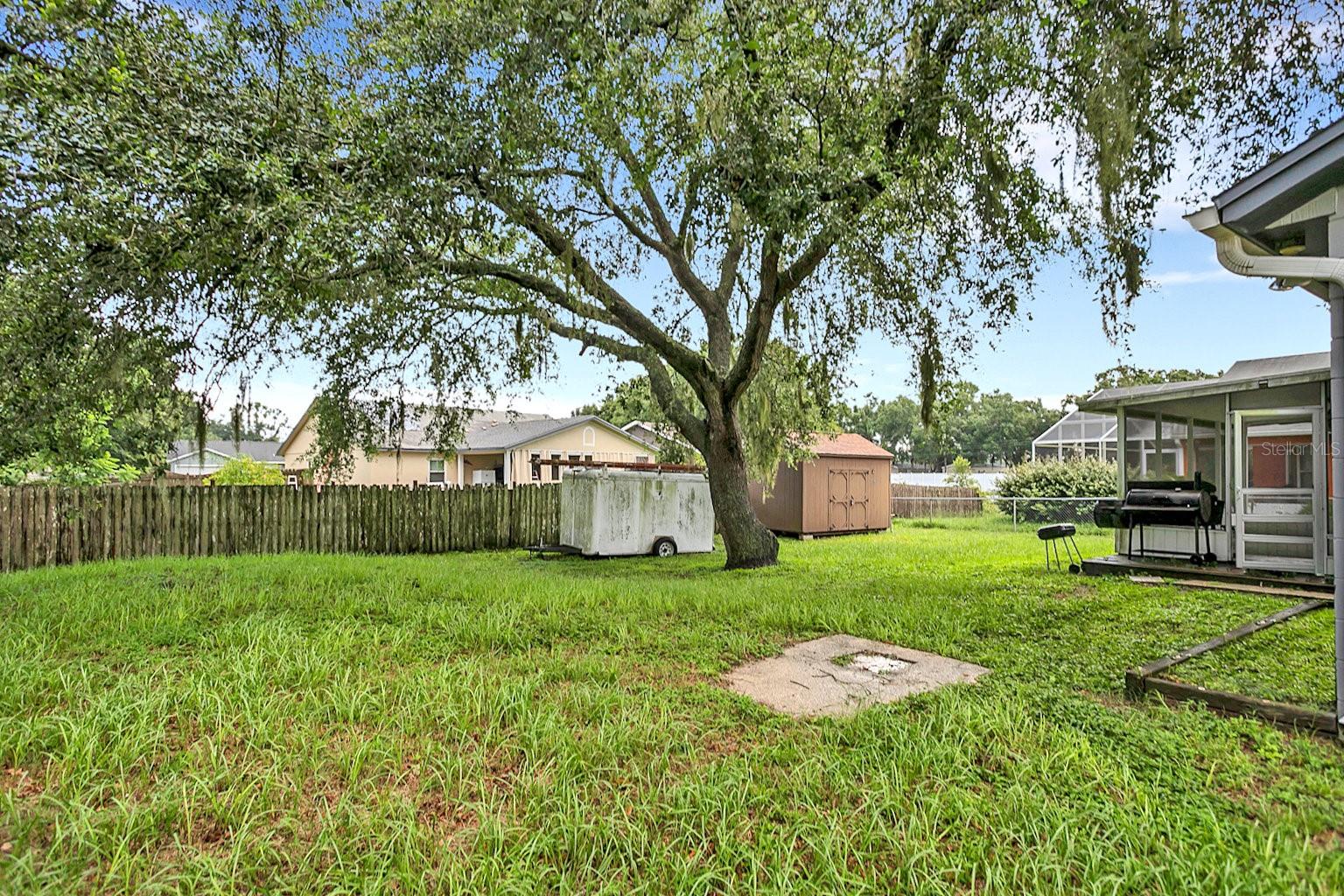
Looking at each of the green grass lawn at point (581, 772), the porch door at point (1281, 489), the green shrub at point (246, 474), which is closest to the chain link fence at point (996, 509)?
the porch door at point (1281, 489)

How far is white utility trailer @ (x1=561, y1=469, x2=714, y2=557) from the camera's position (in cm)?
1101

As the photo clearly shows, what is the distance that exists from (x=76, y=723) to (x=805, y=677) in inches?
137

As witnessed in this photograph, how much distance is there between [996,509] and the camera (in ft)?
64.2

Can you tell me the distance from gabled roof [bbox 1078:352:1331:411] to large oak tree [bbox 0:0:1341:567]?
2.18m

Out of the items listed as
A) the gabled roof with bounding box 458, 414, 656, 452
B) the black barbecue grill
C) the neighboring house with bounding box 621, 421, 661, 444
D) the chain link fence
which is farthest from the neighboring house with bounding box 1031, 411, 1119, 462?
the black barbecue grill

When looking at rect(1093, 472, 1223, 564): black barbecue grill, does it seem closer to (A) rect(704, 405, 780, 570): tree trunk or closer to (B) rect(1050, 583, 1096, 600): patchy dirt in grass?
(B) rect(1050, 583, 1096, 600): patchy dirt in grass

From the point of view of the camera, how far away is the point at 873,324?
8.75m

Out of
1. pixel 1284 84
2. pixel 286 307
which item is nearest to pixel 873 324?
pixel 1284 84

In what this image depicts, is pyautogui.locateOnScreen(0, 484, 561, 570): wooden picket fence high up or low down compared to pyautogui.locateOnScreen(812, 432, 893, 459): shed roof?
down

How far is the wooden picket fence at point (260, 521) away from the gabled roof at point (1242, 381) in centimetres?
989

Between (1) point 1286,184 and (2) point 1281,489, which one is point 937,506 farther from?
(1) point 1286,184

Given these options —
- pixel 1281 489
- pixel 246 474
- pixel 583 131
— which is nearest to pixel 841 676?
pixel 583 131

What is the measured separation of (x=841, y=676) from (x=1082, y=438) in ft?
93.6

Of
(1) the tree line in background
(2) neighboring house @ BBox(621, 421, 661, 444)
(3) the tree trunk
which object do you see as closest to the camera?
(3) the tree trunk
